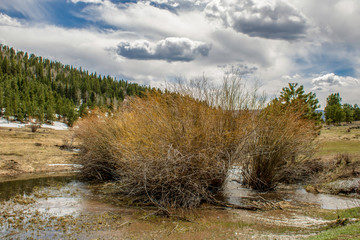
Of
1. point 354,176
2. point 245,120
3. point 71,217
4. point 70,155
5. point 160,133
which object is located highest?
point 245,120

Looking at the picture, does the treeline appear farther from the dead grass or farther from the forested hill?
the dead grass

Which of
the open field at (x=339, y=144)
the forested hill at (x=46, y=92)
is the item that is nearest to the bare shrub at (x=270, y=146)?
the open field at (x=339, y=144)

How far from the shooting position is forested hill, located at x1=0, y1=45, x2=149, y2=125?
6638 centimetres

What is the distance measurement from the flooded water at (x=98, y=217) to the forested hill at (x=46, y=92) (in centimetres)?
3163

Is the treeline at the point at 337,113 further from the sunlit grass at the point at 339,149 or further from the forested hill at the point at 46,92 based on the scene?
the forested hill at the point at 46,92

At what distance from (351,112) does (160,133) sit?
74473 millimetres

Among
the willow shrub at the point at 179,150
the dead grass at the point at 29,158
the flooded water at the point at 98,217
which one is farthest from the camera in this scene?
the dead grass at the point at 29,158

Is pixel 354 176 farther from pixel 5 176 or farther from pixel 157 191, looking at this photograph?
pixel 5 176

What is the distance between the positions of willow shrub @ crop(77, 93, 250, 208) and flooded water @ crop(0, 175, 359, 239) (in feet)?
3.22

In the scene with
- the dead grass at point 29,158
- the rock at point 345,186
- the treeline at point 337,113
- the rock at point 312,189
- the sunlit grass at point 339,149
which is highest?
the treeline at point 337,113

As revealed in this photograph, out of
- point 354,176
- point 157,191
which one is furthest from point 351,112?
point 157,191

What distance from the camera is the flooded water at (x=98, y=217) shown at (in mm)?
8172

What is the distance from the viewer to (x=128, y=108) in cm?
1831

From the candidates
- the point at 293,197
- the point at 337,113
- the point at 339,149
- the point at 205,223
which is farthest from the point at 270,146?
the point at 337,113
